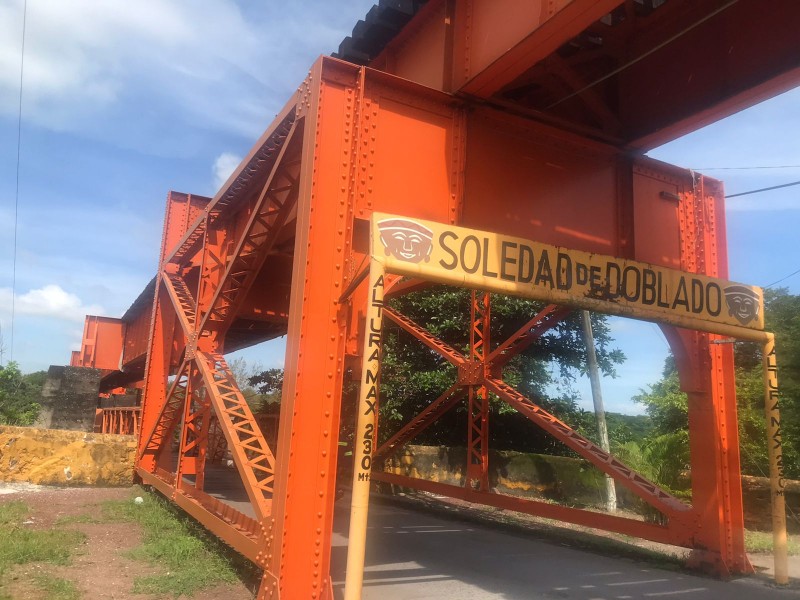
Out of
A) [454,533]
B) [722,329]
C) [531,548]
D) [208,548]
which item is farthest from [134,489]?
[722,329]

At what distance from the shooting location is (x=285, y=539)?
4.88 m

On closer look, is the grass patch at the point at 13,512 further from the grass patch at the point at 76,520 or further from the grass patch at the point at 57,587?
the grass patch at the point at 57,587

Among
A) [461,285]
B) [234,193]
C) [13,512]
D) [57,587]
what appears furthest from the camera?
[234,193]

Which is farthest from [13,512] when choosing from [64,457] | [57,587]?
[57,587]

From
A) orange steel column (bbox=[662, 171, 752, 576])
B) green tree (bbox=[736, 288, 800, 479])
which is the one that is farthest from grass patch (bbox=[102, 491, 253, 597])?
green tree (bbox=[736, 288, 800, 479])

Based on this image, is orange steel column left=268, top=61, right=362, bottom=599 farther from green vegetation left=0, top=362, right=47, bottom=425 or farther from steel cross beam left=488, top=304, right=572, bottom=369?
green vegetation left=0, top=362, right=47, bottom=425

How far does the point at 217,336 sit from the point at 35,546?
356 centimetres

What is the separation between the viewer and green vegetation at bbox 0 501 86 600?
5617 mm

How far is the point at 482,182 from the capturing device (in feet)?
21.2

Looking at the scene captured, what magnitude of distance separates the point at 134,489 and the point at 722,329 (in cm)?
1073

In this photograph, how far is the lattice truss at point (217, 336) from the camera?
21.3ft

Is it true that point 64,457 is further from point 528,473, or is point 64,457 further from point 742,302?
point 742,302

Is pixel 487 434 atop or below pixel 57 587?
atop

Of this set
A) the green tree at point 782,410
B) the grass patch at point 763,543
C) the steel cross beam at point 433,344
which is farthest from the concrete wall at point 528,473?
the steel cross beam at point 433,344
